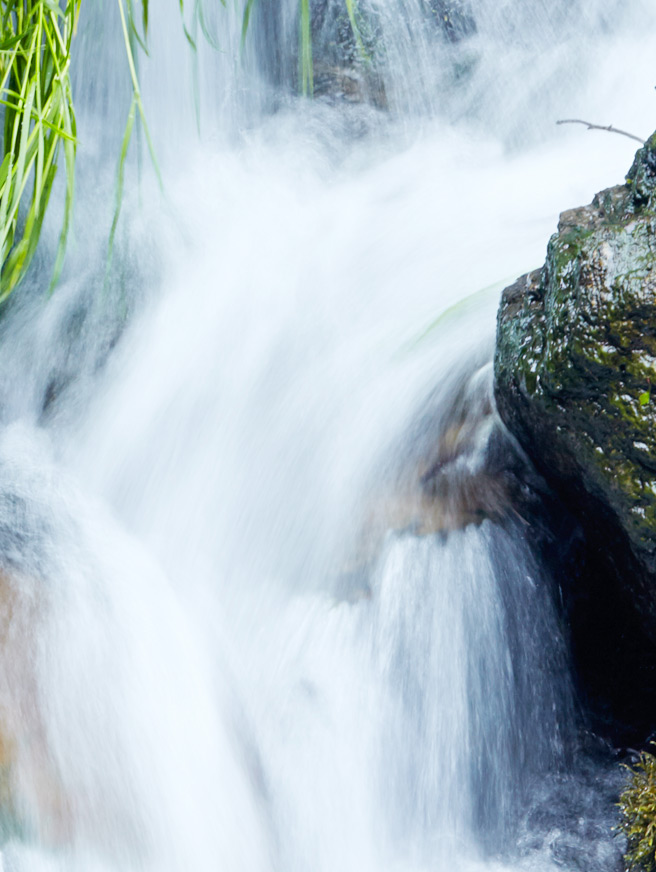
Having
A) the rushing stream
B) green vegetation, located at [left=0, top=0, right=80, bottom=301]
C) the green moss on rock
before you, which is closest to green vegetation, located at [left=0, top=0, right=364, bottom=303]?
green vegetation, located at [left=0, top=0, right=80, bottom=301]

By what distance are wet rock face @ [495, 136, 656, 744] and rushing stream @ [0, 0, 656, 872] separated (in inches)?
7.3

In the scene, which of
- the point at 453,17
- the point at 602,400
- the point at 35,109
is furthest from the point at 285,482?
the point at 453,17

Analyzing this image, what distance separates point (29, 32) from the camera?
222cm

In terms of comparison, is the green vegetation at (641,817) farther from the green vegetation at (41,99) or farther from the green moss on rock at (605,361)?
the green vegetation at (41,99)

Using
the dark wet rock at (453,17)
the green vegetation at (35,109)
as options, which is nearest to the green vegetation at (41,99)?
the green vegetation at (35,109)

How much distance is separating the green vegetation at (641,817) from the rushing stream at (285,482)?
10 cm

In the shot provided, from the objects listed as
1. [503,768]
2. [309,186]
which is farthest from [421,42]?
[503,768]

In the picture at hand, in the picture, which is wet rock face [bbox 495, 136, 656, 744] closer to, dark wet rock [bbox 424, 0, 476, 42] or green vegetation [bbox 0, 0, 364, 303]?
green vegetation [bbox 0, 0, 364, 303]

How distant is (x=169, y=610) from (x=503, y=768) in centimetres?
114

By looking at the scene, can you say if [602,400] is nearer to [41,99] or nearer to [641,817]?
[641,817]

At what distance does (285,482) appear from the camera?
119 inches

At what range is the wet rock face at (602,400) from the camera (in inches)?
78.7

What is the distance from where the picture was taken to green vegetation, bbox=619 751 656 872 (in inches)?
80.8

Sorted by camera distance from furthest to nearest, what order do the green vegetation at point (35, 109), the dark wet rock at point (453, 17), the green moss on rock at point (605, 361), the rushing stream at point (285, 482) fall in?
the dark wet rock at point (453, 17) < the rushing stream at point (285, 482) < the green vegetation at point (35, 109) < the green moss on rock at point (605, 361)
